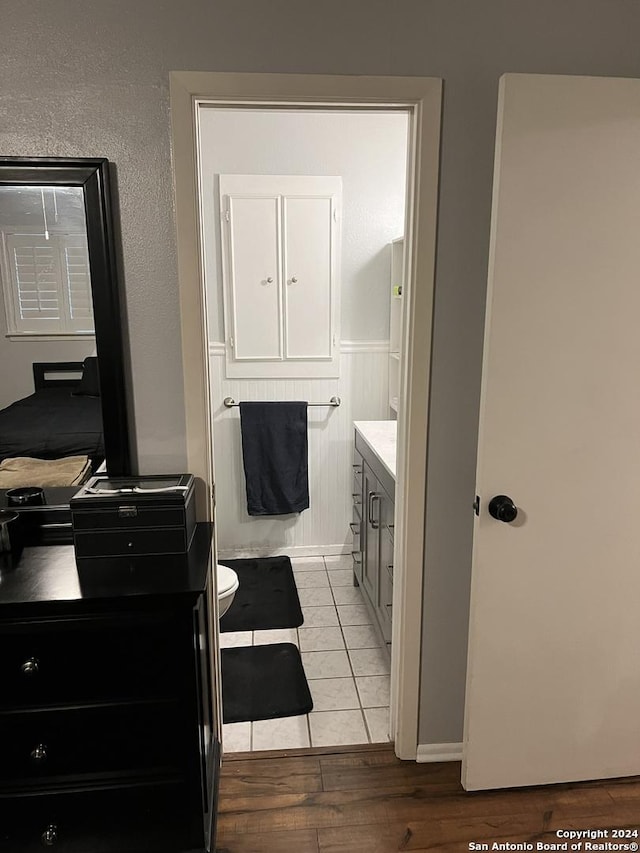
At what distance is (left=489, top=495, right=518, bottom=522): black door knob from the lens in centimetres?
173

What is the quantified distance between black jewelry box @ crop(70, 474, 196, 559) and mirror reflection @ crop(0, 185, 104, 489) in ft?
0.82

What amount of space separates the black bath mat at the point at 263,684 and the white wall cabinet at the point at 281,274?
57.0 inches

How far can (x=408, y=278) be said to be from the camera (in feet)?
5.90

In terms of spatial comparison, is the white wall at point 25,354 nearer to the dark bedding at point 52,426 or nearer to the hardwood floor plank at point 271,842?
→ the dark bedding at point 52,426

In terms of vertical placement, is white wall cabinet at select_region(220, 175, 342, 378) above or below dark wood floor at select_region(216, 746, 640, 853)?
above

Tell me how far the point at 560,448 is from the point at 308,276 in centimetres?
192

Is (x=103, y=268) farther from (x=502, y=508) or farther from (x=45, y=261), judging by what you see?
(x=502, y=508)

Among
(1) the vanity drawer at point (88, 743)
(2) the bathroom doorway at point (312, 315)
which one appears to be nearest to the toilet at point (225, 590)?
(2) the bathroom doorway at point (312, 315)

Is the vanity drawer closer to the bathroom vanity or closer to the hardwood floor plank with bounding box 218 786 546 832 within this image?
the hardwood floor plank with bounding box 218 786 546 832

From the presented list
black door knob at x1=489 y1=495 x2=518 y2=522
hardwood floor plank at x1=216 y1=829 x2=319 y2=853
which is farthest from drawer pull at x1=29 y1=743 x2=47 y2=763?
black door knob at x1=489 y1=495 x2=518 y2=522

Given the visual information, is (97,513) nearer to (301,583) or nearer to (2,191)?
(2,191)

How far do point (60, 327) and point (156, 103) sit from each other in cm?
65

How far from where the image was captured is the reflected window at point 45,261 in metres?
1.66

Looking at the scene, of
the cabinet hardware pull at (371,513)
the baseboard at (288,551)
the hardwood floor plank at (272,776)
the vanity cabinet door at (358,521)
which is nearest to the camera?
the hardwood floor plank at (272,776)
